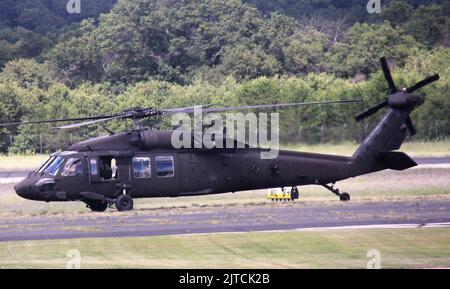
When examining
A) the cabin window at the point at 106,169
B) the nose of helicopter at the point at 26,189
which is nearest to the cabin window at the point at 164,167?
the cabin window at the point at 106,169

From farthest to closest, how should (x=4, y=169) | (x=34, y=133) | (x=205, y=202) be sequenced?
1. (x=34, y=133)
2. (x=4, y=169)
3. (x=205, y=202)

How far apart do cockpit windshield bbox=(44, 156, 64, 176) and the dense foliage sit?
73.4 feet

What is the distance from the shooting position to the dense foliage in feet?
204

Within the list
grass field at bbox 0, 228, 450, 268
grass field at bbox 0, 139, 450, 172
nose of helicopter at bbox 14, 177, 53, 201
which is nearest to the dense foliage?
grass field at bbox 0, 139, 450, 172

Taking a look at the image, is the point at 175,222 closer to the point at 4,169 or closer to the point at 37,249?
the point at 37,249

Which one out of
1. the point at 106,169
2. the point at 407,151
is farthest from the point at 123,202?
the point at 407,151

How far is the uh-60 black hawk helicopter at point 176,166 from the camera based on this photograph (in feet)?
104

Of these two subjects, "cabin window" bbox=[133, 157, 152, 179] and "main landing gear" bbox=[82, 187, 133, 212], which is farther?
"cabin window" bbox=[133, 157, 152, 179]

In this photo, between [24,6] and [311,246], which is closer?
[311,246]

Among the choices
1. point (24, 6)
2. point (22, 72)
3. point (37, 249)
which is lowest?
point (37, 249)

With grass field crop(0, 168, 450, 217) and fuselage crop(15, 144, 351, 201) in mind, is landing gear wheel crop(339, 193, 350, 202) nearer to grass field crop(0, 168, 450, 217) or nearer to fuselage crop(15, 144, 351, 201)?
grass field crop(0, 168, 450, 217)

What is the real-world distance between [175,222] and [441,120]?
99.1 feet

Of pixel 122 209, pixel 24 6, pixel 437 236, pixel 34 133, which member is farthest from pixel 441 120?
pixel 24 6
